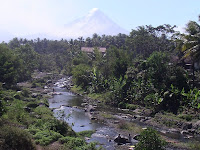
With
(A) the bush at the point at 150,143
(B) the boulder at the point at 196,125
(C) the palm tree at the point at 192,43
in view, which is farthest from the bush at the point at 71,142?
(C) the palm tree at the point at 192,43

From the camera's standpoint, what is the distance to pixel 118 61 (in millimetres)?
34031

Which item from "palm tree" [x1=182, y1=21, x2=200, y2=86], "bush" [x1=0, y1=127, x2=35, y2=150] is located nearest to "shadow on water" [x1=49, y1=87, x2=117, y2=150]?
"bush" [x1=0, y1=127, x2=35, y2=150]

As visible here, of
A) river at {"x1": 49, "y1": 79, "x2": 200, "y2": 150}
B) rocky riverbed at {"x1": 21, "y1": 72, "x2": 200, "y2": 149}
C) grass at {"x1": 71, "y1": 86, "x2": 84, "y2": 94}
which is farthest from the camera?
grass at {"x1": 71, "y1": 86, "x2": 84, "y2": 94}

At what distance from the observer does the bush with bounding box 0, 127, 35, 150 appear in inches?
422

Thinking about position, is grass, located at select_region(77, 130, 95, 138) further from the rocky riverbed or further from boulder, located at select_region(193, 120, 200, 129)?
boulder, located at select_region(193, 120, 200, 129)

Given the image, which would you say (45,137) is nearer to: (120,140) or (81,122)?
(120,140)

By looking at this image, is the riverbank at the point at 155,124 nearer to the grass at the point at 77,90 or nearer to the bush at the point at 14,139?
the bush at the point at 14,139

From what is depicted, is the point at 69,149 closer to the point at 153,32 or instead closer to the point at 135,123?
the point at 135,123

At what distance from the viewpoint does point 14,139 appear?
10859 millimetres

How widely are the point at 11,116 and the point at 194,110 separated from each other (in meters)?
16.2

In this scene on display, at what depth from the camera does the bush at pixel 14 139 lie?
10.7 m

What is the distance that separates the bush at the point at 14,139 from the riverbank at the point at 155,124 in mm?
6466

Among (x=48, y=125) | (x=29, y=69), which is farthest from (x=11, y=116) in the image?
(x=29, y=69)

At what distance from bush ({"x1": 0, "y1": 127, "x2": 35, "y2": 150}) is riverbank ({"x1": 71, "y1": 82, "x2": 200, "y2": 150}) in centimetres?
647
